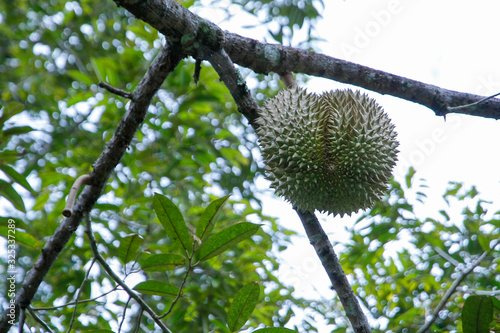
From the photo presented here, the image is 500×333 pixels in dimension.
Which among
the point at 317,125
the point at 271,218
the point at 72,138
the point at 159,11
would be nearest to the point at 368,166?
the point at 317,125

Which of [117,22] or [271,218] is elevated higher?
[117,22]

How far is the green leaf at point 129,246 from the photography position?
1.46 meters

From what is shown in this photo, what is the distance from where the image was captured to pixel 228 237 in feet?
4.21

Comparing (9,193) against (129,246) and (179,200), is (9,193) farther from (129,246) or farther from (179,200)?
(179,200)

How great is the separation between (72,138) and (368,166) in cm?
264

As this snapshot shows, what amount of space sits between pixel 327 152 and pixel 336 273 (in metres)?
0.47

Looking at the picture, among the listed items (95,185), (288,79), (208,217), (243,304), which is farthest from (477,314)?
(95,185)

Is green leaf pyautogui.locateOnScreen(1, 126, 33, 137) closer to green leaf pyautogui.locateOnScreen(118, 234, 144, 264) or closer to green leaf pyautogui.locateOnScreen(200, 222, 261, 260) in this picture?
green leaf pyautogui.locateOnScreen(118, 234, 144, 264)

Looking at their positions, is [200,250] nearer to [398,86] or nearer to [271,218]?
[398,86]

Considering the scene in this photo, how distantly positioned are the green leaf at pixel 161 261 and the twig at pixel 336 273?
485 mm

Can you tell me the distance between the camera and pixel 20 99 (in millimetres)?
3822

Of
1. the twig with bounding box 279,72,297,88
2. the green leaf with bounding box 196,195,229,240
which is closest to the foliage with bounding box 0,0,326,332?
the green leaf with bounding box 196,195,229,240

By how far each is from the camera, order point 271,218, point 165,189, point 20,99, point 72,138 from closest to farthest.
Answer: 1. point 271,218
2. point 165,189
3. point 72,138
4. point 20,99

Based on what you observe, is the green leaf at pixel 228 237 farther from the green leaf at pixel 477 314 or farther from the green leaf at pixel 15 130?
the green leaf at pixel 15 130
